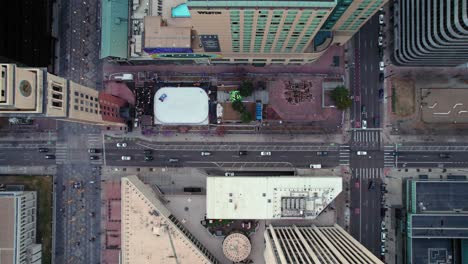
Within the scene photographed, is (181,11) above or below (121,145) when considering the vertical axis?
above

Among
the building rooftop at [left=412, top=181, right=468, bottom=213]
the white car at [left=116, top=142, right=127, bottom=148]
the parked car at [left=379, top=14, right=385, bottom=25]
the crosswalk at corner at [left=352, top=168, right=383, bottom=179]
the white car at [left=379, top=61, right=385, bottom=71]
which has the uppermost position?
the parked car at [left=379, top=14, right=385, bottom=25]

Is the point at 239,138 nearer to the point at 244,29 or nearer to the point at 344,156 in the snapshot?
the point at 344,156

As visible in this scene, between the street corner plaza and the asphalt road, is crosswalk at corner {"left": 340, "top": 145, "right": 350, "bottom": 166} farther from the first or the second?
the street corner plaza

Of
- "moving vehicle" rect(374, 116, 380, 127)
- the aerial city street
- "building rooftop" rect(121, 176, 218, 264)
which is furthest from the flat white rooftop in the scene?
"moving vehicle" rect(374, 116, 380, 127)

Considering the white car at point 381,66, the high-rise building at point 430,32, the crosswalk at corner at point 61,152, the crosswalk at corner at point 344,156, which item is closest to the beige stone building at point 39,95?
the crosswalk at corner at point 61,152

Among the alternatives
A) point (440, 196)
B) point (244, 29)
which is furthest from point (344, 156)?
point (244, 29)

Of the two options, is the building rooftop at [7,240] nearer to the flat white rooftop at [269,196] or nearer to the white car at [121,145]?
the white car at [121,145]
